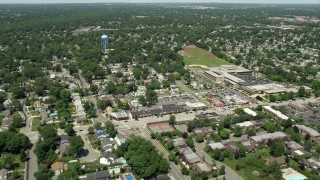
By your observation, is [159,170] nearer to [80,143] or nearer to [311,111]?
[80,143]

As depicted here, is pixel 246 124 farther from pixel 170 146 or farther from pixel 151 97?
pixel 151 97

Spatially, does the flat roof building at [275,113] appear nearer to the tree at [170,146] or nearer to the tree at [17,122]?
the tree at [170,146]

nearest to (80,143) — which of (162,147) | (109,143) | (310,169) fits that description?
(109,143)

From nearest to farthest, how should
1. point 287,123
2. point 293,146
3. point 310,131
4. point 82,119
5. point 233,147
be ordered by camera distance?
1. point 233,147
2. point 293,146
3. point 310,131
4. point 287,123
5. point 82,119

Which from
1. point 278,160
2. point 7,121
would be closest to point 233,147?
point 278,160

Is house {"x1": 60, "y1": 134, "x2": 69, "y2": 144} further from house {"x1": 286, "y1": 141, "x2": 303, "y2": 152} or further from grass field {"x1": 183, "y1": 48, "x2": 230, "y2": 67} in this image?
grass field {"x1": 183, "y1": 48, "x2": 230, "y2": 67}

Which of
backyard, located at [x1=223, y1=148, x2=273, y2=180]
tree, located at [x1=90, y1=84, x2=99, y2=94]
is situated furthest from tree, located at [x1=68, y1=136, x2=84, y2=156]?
tree, located at [x1=90, y1=84, x2=99, y2=94]
